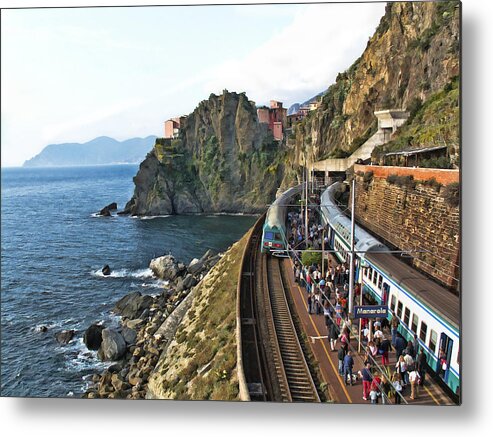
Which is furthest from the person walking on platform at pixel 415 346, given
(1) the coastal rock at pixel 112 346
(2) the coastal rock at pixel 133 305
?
(2) the coastal rock at pixel 133 305

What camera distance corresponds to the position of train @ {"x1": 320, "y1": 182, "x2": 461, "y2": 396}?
805 centimetres

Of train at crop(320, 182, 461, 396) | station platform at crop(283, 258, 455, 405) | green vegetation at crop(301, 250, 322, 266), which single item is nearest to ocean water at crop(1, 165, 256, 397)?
green vegetation at crop(301, 250, 322, 266)

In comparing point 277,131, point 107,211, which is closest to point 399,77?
point 107,211

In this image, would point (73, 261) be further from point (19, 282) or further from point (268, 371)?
point (268, 371)

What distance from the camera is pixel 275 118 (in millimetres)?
61750

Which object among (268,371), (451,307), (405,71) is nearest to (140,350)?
(268,371)

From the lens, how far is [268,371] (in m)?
9.27

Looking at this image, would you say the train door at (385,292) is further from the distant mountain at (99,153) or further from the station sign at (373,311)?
the distant mountain at (99,153)

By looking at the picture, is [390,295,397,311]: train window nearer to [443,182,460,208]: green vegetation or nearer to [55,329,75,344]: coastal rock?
[443,182,460,208]: green vegetation

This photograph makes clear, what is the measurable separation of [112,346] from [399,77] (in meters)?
16.4

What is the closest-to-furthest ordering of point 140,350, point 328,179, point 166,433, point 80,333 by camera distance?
1. point 166,433
2. point 140,350
3. point 80,333
4. point 328,179

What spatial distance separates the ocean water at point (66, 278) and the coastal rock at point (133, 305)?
593 millimetres

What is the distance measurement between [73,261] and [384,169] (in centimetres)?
2082

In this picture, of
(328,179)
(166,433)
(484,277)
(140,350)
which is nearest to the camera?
(484,277)
